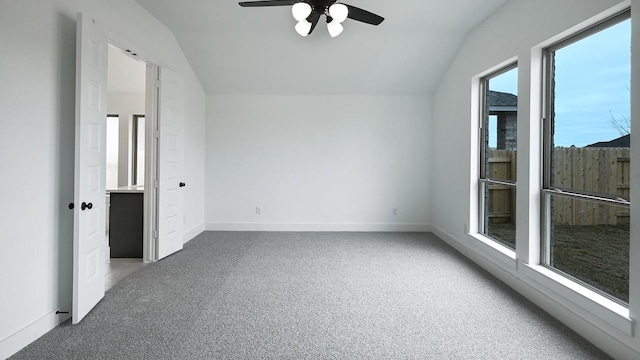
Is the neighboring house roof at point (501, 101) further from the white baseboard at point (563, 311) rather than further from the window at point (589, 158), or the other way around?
the white baseboard at point (563, 311)

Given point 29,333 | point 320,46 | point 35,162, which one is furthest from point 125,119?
point 29,333

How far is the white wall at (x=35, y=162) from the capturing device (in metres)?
2.13

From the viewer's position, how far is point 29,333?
227cm

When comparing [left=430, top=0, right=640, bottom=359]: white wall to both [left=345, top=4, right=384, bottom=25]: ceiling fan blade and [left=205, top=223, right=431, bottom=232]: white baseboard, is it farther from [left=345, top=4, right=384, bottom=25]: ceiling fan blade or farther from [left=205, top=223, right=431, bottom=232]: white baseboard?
[left=345, top=4, right=384, bottom=25]: ceiling fan blade

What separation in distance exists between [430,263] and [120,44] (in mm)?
3990

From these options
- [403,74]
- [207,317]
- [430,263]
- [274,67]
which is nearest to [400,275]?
[430,263]

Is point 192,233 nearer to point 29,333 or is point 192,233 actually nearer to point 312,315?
point 29,333

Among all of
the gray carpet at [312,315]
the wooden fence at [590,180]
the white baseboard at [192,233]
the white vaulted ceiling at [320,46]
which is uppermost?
the white vaulted ceiling at [320,46]

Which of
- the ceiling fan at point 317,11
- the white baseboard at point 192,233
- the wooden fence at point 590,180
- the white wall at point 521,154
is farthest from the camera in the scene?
the white baseboard at point 192,233

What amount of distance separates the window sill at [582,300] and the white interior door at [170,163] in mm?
3870

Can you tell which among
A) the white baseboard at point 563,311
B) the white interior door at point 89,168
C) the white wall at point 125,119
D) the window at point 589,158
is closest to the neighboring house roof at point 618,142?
the window at point 589,158

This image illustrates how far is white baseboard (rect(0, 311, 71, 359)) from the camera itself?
2.10 meters

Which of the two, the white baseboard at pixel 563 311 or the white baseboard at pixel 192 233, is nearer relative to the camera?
the white baseboard at pixel 563 311

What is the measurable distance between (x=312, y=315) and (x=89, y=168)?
2067mm
